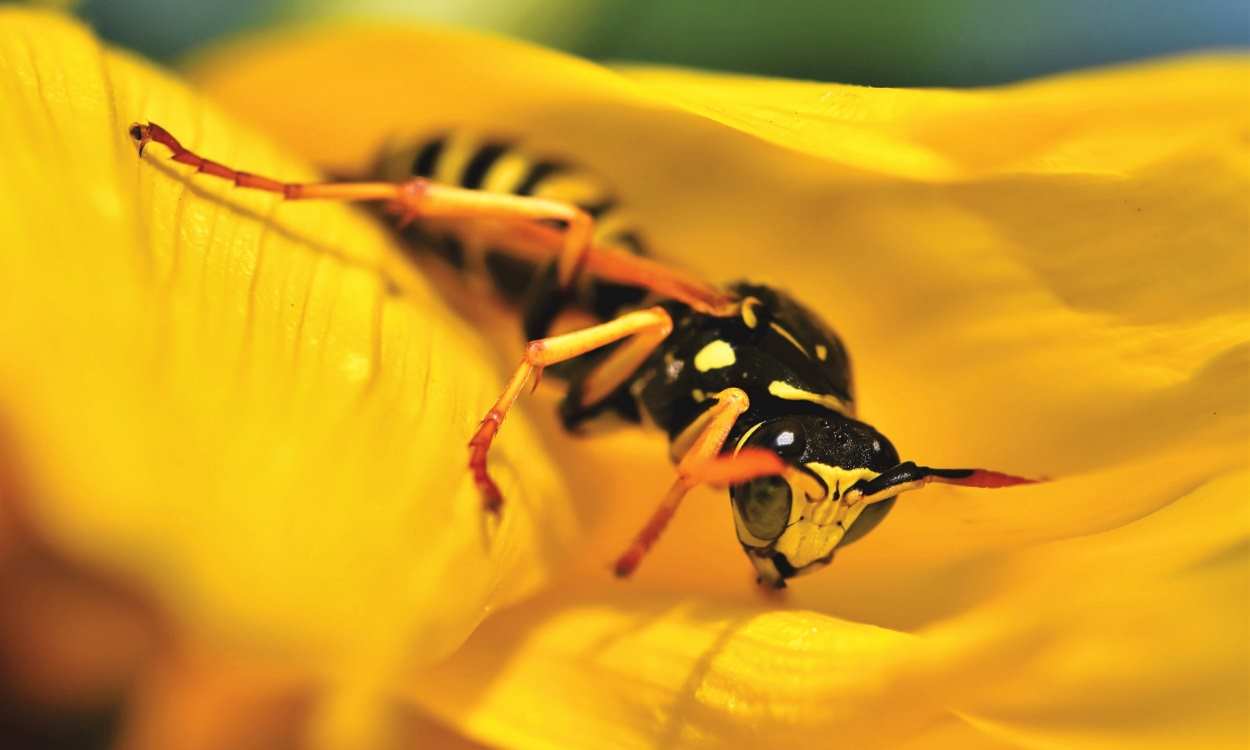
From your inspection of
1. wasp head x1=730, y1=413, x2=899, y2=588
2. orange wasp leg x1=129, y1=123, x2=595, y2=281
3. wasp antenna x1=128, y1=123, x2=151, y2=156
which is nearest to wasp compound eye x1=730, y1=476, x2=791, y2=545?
wasp head x1=730, y1=413, x2=899, y2=588

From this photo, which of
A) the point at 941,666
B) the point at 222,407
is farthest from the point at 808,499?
the point at 222,407

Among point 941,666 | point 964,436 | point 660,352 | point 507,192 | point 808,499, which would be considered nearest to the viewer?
point 941,666

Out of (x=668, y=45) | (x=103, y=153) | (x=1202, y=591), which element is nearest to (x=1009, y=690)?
(x=1202, y=591)

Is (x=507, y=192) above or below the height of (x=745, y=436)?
above

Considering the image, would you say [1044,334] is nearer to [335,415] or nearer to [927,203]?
[927,203]

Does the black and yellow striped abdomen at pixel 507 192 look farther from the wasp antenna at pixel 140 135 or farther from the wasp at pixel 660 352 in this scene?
the wasp antenna at pixel 140 135

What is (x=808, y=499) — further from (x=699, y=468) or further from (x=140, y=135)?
(x=140, y=135)

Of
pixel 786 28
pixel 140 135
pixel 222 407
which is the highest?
pixel 786 28

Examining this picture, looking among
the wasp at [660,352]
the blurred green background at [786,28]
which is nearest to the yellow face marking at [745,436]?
the wasp at [660,352]
